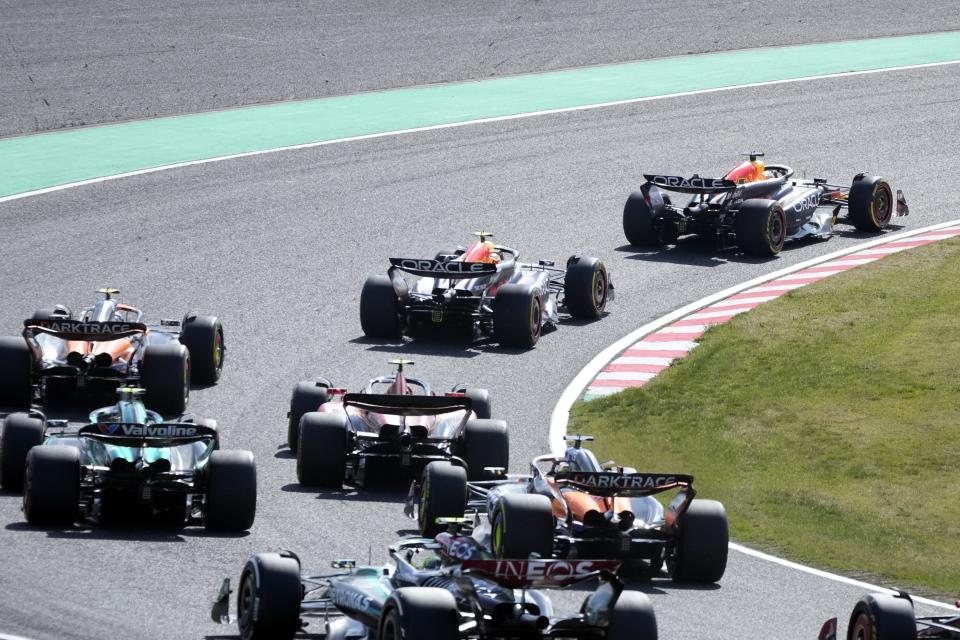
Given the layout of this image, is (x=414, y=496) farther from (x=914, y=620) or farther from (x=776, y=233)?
(x=776, y=233)

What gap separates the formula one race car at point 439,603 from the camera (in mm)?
11688

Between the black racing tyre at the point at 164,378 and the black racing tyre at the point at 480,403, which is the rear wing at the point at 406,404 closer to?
the black racing tyre at the point at 480,403

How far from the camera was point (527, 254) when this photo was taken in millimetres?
30375

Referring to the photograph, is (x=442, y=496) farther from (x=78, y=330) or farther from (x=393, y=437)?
(x=78, y=330)

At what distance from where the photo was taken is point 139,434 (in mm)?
16641

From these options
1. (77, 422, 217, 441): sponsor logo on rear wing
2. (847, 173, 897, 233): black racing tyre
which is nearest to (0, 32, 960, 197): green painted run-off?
(847, 173, 897, 233): black racing tyre

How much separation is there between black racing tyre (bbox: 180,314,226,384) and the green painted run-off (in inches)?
453

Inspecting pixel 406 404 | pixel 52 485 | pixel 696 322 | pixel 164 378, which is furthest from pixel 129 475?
pixel 696 322

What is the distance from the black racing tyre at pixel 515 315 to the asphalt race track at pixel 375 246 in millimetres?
237

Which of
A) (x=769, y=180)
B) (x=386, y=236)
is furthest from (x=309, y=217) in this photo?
(x=769, y=180)

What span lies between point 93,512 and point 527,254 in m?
14.7

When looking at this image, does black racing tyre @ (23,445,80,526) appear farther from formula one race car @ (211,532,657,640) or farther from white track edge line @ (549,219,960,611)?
white track edge line @ (549,219,960,611)

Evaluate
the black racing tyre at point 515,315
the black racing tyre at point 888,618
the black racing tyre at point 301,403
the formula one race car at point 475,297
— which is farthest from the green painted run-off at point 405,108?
the black racing tyre at point 888,618

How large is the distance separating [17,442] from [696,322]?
12392 mm
